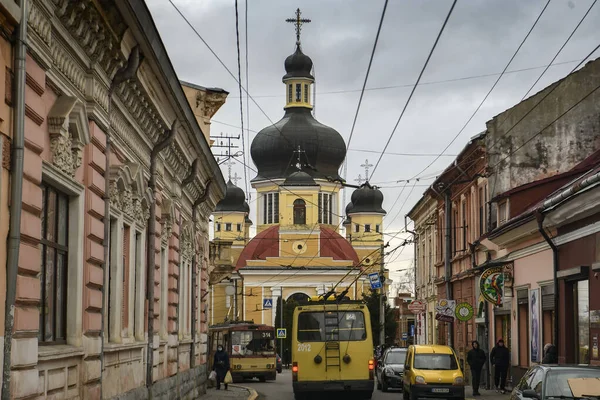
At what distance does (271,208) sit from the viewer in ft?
373

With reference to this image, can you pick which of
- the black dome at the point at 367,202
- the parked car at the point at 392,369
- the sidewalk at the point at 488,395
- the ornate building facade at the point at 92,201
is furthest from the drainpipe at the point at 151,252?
the black dome at the point at 367,202

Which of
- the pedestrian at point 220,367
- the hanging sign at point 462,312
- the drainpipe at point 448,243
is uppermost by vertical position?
the drainpipe at point 448,243

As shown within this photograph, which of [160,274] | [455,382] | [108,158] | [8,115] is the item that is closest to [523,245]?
[455,382]

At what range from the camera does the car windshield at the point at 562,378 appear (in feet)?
48.6

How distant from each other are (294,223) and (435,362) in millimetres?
81957

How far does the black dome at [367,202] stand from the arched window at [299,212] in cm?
1410

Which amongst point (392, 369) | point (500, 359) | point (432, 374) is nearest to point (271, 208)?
point (392, 369)

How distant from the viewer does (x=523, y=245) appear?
101 feet

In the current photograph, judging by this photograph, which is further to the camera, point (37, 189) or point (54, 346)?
point (54, 346)

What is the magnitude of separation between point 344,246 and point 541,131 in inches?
3030

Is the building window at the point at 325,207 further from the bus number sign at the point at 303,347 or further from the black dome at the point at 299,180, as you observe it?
the bus number sign at the point at 303,347

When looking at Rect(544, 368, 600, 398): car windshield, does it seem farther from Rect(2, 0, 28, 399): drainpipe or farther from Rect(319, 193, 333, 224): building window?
Rect(319, 193, 333, 224): building window

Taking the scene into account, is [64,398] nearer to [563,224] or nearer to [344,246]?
[563,224]

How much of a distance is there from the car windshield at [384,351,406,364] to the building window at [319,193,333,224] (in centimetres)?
7669
